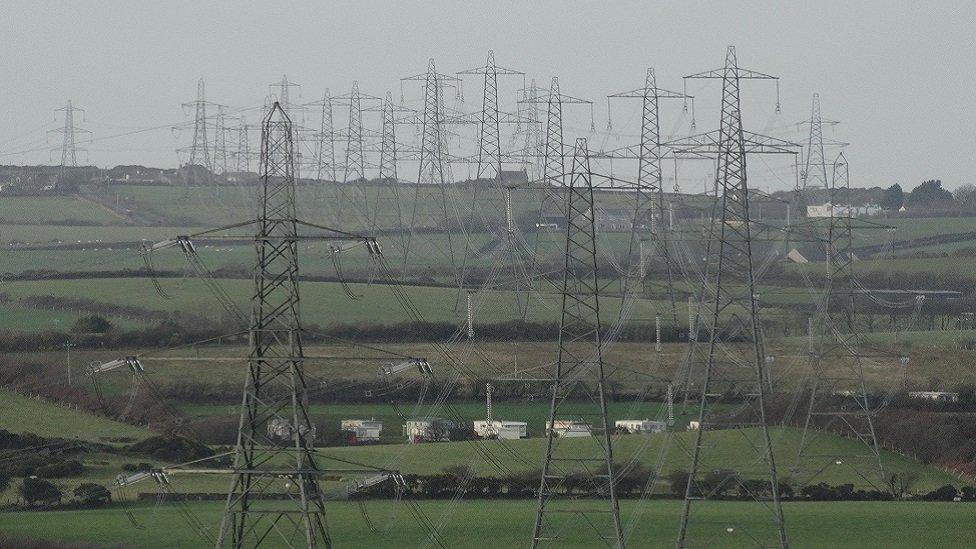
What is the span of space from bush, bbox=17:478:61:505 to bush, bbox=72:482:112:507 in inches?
26.3

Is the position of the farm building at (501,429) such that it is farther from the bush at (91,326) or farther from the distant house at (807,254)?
the distant house at (807,254)

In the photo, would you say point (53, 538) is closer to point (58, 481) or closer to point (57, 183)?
point (58, 481)

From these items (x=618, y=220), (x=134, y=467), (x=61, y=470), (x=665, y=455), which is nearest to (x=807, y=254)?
(x=618, y=220)

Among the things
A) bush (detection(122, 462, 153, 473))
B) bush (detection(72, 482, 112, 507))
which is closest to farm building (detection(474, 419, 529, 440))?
bush (detection(122, 462, 153, 473))

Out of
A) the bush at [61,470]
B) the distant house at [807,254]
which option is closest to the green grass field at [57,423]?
the bush at [61,470]

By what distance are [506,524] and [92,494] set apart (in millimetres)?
13646

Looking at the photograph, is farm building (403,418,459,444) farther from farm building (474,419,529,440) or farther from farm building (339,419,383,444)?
farm building (339,419,383,444)

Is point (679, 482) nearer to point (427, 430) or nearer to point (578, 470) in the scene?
point (578, 470)

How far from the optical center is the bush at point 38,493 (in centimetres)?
5822

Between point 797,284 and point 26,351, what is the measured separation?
179 feet

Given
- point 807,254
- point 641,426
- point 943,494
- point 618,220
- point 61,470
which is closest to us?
point 61,470

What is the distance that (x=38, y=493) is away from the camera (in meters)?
58.6

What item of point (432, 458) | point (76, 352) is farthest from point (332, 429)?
point (76, 352)

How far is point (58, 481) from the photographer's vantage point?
6100cm
